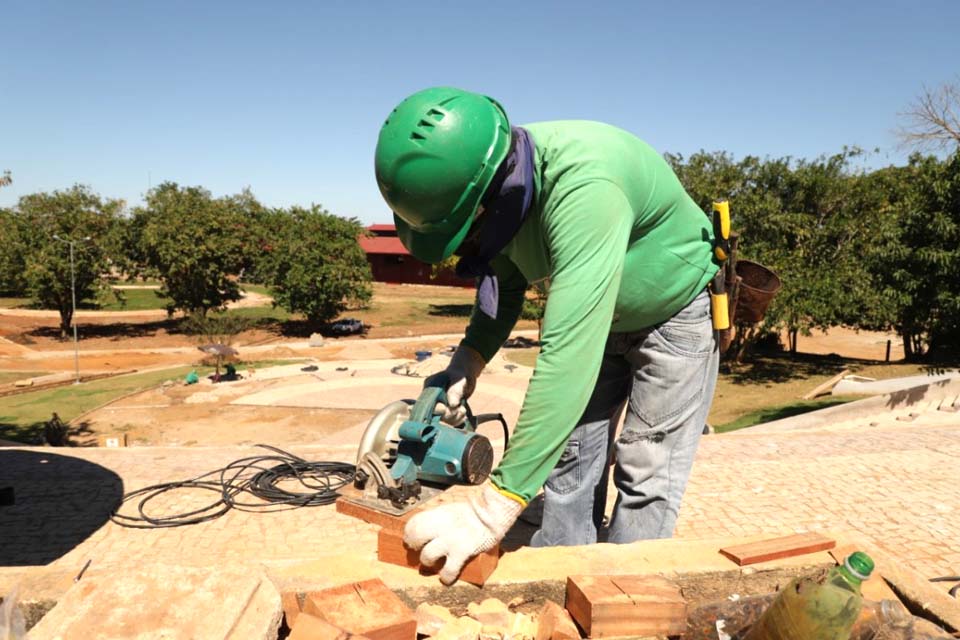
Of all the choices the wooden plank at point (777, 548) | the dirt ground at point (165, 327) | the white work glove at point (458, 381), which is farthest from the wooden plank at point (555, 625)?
the dirt ground at point (165, 327)

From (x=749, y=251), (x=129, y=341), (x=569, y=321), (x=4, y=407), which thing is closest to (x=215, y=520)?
(x=569, y=321)

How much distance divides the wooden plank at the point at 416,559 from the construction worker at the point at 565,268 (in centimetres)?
9

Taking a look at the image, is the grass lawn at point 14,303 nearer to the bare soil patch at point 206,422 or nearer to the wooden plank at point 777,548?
the bare soil patch at point 206,422

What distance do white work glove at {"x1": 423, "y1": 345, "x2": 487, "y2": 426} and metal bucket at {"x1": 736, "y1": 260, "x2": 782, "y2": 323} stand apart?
4.41 feet

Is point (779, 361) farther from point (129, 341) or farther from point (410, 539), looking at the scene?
point (129, 341)

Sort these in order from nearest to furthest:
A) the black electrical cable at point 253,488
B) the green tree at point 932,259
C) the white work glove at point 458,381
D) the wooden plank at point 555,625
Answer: the wooden plank at point 555,625, the white work glove at point 458,381, the black electrical cable at point 253,488, the green tree at point 932,259

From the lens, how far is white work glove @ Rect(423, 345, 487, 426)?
9.68ft

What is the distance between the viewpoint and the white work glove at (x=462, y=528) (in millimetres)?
1981

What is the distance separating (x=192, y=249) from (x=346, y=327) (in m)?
7.20

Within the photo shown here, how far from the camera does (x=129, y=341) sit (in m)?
26.5

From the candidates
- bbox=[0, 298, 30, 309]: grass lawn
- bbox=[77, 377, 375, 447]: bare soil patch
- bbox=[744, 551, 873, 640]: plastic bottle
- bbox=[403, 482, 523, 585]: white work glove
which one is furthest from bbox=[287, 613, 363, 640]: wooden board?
bbox=[0, 298, 30, 309]: grass lawn

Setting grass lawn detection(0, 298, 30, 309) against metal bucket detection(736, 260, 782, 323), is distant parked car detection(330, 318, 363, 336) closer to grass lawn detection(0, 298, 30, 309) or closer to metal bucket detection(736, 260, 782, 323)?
grass lawn detection(0, 298, 30, 309)

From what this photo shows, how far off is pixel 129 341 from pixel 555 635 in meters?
28.7

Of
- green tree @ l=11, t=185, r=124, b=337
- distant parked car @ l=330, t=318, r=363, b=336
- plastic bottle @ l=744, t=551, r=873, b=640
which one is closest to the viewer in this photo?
plastic bottle @ l=744, t=551, r=873, b=640
